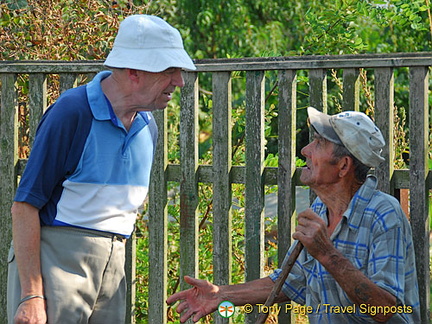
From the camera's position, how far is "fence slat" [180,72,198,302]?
3930 mm

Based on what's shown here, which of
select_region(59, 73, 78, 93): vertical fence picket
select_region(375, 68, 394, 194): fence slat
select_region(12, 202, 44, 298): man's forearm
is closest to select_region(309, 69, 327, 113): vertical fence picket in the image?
select_region(375, 68, 394, 194): fence slat

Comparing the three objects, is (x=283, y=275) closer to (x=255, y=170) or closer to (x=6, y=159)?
(x=255, y=170)

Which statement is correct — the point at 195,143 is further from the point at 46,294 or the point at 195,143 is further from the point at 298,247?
the point at 46,294

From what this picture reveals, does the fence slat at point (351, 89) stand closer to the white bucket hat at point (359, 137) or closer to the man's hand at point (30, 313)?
the white bucket hat at point (359, 137)

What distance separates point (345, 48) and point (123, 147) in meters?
2.15

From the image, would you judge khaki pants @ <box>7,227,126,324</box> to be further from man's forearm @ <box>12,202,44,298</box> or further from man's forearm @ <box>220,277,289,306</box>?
man's forearm @ <box>220,277,289,306</box>

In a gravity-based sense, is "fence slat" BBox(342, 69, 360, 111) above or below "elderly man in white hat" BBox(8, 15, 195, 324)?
above

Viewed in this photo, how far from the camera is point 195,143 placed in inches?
155

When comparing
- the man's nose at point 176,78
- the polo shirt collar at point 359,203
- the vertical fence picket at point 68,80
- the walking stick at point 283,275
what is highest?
the vertical fence picket at point 68,80

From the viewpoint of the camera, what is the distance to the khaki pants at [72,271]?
111 inches

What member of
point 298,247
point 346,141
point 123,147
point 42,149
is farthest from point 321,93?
point 42,149

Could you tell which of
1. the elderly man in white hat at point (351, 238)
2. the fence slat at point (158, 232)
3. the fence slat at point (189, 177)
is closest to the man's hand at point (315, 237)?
the elderly man in white hat at point (351, 238)

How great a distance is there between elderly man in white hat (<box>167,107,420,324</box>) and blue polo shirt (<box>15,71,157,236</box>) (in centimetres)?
65

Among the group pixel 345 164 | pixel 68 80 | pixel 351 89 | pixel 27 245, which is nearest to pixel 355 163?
pixel 345 164
